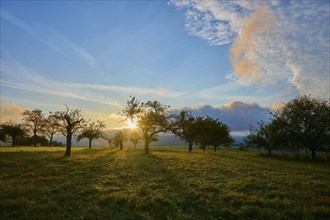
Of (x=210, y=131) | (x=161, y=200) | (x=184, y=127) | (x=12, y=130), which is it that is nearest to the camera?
(x=161, y=200)

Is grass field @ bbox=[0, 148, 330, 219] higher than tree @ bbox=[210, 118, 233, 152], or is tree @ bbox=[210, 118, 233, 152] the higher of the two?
tree @ bbox=[210, 118, 233, 152]

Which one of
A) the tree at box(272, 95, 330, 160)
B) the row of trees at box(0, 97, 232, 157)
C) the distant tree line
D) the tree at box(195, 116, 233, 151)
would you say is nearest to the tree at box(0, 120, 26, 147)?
the row of trees at box(0, 97, 232, 157)

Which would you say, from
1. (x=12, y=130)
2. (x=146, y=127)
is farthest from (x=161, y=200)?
(x=12, y=130)

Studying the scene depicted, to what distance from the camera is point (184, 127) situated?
75.9 meters

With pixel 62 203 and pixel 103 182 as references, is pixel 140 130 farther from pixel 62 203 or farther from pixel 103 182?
pixel 62 203

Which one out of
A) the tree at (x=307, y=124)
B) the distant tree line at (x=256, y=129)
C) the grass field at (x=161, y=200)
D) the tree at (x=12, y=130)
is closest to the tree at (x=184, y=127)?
the distant tree line at (x=256, y=129)

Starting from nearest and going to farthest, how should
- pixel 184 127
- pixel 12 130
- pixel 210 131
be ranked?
pixel 184 127, pixel 210 131, pixel 12 130

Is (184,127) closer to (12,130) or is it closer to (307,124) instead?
(307,124)

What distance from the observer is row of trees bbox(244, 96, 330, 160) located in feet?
193

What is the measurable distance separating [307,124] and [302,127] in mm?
1230

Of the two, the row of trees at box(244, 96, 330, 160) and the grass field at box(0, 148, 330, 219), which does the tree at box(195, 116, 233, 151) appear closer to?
the row of trees at box(244, 96, 330, 160)

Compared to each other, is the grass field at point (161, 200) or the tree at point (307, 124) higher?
the tree at point (307, 124)

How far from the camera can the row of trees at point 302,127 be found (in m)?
58.8

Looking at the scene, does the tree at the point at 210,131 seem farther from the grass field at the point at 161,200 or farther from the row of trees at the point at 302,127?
the grass field at the point at 161,200
